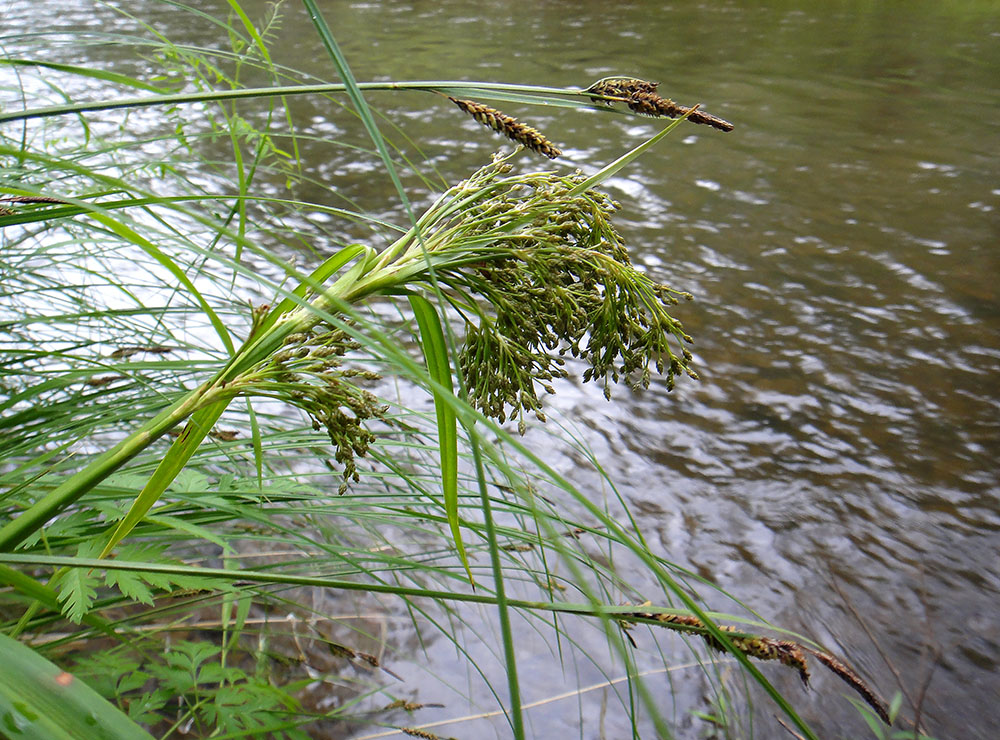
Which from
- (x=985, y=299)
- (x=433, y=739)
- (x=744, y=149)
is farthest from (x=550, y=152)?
(x=744, y=149)

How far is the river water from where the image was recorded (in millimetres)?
2293

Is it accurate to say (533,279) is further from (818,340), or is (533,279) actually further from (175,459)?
(818,340)

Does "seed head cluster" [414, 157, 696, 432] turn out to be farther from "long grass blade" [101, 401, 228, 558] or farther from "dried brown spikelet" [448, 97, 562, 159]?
"long grass blade" [101, 401, 228, 558]

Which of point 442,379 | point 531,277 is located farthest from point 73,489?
point 531,277

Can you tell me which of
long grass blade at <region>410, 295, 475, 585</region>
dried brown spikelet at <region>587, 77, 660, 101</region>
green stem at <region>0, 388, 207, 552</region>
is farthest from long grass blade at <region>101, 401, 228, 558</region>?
dried brown spikelet at <region>587, 77, 660, 101</region>

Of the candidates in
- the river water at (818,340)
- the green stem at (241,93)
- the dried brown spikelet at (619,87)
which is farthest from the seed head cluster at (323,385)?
the river water at (818,340)

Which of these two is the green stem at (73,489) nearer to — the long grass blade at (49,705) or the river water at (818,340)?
the long grass blade at (49,705)

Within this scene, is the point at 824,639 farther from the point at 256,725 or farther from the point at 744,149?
the point at 744,149

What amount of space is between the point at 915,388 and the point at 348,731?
8.71ft

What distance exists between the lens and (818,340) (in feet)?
11.9

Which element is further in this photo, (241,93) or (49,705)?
(241,93)

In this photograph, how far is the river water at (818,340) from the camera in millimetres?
2293

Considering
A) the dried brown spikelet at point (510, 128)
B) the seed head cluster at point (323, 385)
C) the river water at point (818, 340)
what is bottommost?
the river water at point (818, 340)

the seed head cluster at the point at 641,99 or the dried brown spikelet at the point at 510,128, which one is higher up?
the seed head cluster at the point at 641,99
